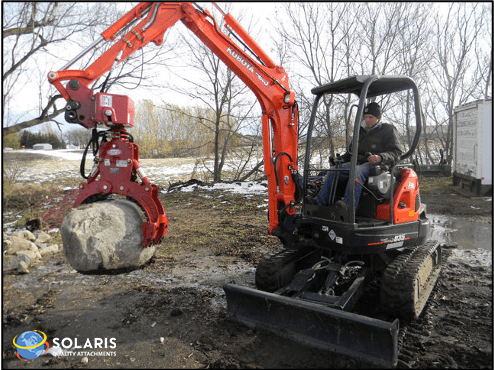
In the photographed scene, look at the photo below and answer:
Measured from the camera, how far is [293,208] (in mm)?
4609

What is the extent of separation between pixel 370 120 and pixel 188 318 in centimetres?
305

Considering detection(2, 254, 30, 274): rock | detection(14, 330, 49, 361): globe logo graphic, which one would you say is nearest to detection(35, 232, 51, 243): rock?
detection(2, 254, 30, 274): rock

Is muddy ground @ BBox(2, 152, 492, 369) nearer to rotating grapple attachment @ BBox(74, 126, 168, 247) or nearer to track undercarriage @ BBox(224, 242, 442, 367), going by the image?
track undercarriage @ BBox(224, 242, 442, 367)

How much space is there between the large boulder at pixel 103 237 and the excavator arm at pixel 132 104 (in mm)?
134

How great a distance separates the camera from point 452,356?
3.07 meters

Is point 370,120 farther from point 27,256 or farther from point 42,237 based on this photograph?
point 42,237

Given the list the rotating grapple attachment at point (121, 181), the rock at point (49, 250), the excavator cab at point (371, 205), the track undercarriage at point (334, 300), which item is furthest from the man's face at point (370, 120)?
the rock at point (49, 250)

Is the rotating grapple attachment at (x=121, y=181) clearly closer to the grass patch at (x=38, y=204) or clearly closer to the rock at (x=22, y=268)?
the rock at (x=22, y=268)

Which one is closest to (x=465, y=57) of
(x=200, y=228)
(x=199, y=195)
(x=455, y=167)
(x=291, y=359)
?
(x=455, y=167)

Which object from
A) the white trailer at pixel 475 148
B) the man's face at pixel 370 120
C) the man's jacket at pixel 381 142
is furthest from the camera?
the white trailer at pixel 475 148

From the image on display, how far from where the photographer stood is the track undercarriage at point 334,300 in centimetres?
299

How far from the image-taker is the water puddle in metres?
6.52

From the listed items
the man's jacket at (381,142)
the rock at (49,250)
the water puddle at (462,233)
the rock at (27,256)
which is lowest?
the water puddle at (462,233)

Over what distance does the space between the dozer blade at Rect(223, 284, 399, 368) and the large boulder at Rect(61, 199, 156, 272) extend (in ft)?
3.62
